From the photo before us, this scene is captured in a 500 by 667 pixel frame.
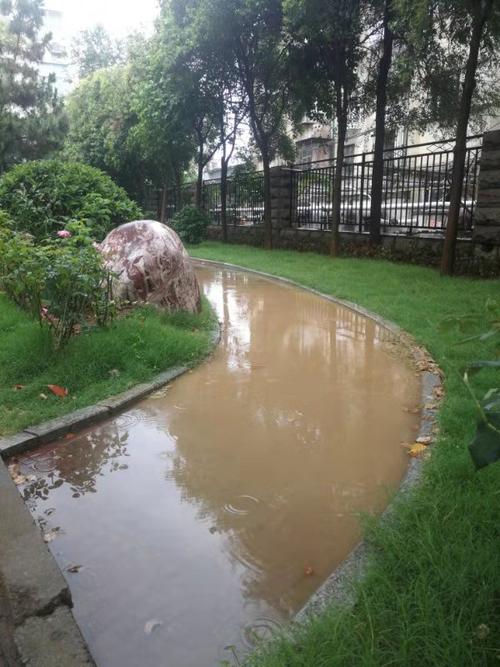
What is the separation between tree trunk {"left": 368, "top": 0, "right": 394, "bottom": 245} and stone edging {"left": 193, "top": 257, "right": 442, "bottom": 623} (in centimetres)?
639

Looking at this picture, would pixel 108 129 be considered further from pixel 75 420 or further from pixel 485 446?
pixel 485 446

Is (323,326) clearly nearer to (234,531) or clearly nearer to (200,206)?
(234,531)

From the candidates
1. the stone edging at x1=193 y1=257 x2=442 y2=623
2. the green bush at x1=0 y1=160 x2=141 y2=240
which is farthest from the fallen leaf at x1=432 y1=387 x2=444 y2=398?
the green bush at x1=0 y1=160 x2=141 y2=240

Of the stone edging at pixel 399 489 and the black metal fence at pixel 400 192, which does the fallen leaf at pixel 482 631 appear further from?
the black metal fence at pixel 400 192

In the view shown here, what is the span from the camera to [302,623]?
2.10 m

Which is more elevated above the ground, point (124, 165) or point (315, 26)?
point (315, 26)

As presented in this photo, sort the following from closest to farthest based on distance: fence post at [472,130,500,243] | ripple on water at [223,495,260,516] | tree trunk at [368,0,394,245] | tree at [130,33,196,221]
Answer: ripple on water at [223,495,260,516] < fence post at [472,130,500,243] < tree trunk at [368,0,394,245] < tree at [130,33,196,221]

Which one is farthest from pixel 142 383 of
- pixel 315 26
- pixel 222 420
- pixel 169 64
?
pixel 169 64

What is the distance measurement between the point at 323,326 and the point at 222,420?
3.15m

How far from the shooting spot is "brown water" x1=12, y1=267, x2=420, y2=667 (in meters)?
2.27

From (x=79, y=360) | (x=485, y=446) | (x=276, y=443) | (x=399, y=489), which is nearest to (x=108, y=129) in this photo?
(x=79, y=360)

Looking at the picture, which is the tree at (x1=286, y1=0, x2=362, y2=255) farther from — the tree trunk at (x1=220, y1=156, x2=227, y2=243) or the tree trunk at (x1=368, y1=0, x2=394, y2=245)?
the tree trunk at (x1=220, y1=156, x2=227, y2=243)

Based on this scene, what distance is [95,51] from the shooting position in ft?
130

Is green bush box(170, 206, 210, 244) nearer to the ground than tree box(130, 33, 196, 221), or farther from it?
nearer to the ground
